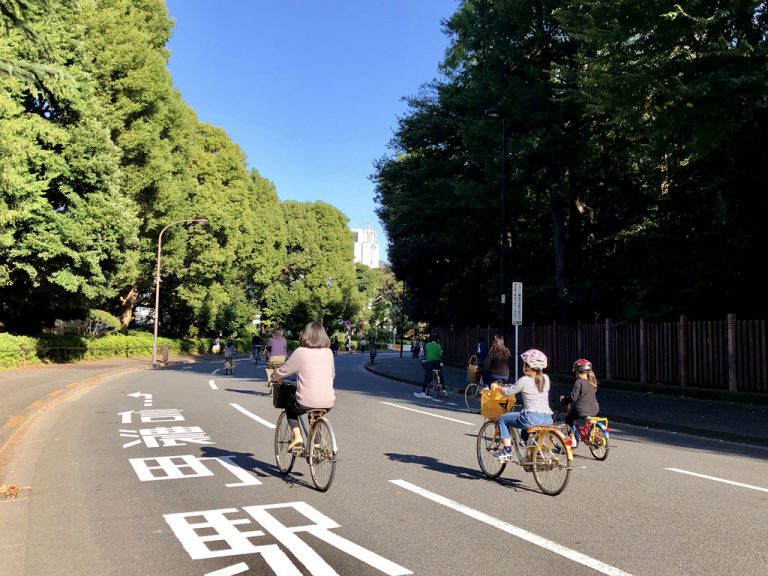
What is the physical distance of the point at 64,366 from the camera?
87.5ft

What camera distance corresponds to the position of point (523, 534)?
5.10m

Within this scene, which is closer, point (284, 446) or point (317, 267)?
point (284, 446)

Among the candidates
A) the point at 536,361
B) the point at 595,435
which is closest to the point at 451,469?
the point at 536,361

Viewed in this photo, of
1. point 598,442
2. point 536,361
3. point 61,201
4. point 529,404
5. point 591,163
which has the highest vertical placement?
point 591,163

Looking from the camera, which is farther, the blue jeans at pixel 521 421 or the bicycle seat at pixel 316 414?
the bicycle seat at pixel 316 414

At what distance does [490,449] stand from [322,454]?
206 cm

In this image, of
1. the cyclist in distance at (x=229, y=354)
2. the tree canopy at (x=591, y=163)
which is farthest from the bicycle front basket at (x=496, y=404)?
the cyclist in distance at (x=229, y=354)

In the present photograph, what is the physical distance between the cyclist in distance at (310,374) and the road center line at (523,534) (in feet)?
4.20

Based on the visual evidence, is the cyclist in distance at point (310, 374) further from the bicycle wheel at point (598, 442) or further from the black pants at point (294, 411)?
the bicycle wheel at point (598, 442)

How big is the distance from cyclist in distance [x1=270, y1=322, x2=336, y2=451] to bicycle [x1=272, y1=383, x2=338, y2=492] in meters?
0.10

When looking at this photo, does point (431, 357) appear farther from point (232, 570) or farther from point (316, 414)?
point (232, 570)

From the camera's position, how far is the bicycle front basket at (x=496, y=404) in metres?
7.27

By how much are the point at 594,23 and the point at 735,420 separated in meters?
10.9

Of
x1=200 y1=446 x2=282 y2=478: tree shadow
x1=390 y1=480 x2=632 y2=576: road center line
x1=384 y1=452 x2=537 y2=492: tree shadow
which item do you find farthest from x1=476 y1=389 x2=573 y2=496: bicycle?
x1=200 y1=446 x2=282 y2=478: tree shadow
